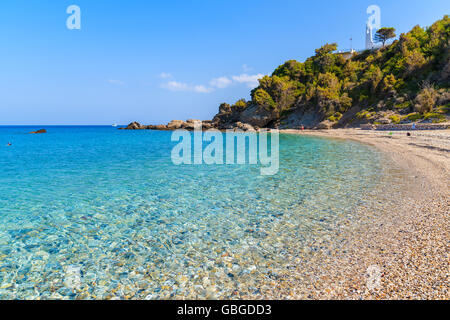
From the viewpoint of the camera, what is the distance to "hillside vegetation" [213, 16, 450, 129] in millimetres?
39125

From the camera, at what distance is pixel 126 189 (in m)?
11.2

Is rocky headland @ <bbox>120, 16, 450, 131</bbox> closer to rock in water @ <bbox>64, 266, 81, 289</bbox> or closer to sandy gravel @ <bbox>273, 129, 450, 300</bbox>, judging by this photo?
sandy gravel @ <bbox>273, 129, 450, 300</bbox>

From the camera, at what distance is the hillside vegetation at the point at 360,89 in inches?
1540

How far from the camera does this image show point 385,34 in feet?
241

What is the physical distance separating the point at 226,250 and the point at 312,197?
5037 mm

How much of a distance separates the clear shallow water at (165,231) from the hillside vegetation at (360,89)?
32.4 meters

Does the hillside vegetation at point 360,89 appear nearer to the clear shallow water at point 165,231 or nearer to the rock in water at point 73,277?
the clear shallow water at point 165,231

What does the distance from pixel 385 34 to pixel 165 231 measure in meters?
93.5

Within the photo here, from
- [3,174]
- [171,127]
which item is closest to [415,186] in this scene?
[3,174]

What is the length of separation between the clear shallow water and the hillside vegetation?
106 feet

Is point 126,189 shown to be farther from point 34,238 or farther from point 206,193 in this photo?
point 34,238

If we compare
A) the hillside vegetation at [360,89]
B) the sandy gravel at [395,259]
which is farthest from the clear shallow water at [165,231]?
the hillside vegetation at [360,89]

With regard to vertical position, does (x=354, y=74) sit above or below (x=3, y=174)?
above
